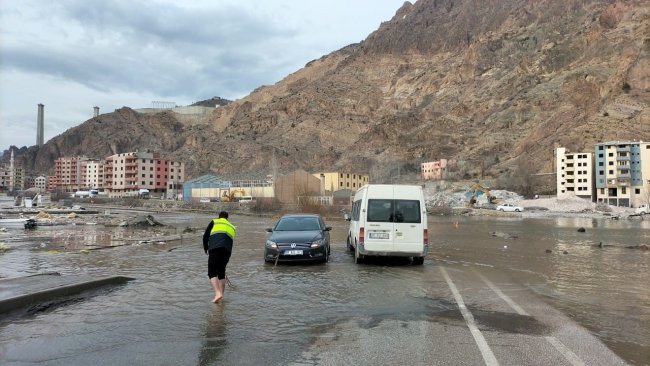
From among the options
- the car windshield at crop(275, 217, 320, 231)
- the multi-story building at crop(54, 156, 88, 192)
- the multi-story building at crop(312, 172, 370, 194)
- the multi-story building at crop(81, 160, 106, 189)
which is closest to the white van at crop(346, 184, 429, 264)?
the car windshield at crop(275, 217, 320, 231)

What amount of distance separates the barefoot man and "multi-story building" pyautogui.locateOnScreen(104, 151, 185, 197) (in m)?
126

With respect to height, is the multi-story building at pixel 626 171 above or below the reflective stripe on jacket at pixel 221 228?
above

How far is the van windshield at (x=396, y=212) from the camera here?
13844mm

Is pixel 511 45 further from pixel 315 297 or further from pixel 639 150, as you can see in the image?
pixel 315 297

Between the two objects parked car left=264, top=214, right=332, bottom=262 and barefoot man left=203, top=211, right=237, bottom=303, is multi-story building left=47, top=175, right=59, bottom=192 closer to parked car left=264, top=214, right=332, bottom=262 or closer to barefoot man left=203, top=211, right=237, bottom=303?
parked car left=264, top=214, right=332, bottom=262

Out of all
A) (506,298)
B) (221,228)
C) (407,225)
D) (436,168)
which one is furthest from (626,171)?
(221,228)

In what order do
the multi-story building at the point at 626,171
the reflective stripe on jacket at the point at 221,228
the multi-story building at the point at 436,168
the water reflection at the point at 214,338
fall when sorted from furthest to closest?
the multi-story building at the point at 436,168 → the multi-story building at the point at 626,171 → the reflective stripe on jacket at the point at 221,228 → the water reflection at the point at 214,338

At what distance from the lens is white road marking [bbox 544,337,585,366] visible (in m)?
5.56

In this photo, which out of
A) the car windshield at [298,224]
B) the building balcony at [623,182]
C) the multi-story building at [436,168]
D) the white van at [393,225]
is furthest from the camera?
the multi-story building at [436,168]

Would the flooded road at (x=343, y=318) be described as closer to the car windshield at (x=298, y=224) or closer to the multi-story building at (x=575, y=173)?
the car windshield at (x=298, y=224)

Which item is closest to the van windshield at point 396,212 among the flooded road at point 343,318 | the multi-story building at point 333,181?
the flooded road at point 343,318

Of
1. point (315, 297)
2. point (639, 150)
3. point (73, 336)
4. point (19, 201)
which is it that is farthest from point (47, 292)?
point (639, 150)

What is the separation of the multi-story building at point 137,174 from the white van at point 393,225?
403 feet

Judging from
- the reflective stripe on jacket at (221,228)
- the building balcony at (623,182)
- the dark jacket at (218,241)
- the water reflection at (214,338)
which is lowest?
the water reflection at (214,338)
